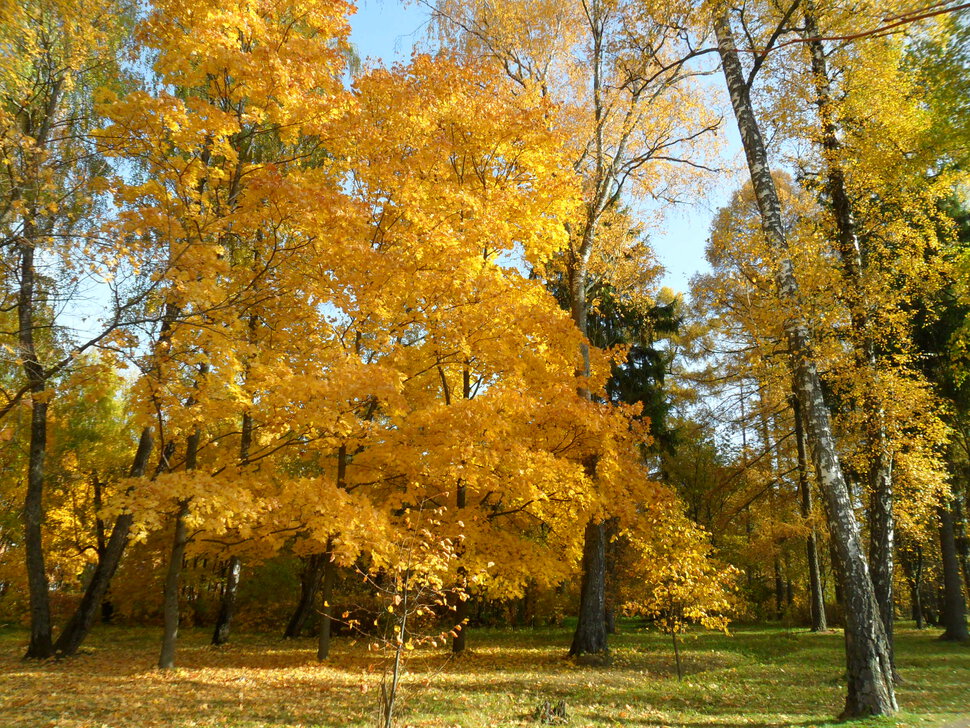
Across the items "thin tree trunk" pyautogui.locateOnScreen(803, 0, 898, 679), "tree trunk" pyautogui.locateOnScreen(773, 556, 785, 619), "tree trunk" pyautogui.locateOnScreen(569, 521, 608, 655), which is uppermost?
"thin tree trunk" pyautogui.locateOnScreen(803, 0, 898, 679)

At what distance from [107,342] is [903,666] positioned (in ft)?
44.0

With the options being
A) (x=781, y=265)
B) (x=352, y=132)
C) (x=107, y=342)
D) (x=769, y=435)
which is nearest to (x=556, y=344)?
(x=781, y=265)

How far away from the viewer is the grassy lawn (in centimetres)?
598

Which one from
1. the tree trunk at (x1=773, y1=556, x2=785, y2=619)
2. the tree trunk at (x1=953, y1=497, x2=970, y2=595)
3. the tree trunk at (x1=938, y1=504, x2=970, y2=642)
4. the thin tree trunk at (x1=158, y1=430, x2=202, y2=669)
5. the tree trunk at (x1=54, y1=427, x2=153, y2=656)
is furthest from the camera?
the tree trunk at (x1=773, y1=556, x2=785, y2=619)

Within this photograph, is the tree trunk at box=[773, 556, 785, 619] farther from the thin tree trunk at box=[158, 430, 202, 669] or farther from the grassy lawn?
the thin tree trunk at box=[158, 430, 202, 669]

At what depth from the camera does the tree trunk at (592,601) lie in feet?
35.2

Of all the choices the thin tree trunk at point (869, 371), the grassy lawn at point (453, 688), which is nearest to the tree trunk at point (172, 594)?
the grassy lawn at point (453, 688)

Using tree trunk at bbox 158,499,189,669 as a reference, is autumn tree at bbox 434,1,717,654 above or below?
above

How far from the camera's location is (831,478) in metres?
6.58

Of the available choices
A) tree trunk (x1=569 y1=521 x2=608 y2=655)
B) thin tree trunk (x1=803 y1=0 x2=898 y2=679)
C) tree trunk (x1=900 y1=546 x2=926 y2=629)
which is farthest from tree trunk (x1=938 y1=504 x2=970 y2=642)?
tree trunk (x1=569 y1=521 x2=608 y2=655)

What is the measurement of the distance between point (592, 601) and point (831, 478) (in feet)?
18.9

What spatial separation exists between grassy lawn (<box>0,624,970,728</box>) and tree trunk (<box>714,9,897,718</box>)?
37cm

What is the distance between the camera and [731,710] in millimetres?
7164

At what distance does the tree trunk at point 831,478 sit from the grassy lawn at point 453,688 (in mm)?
367
